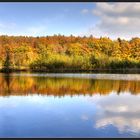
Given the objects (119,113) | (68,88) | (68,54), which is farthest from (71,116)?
(68,54)

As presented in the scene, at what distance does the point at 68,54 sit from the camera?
47375 mm

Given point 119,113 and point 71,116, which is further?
point 119,113

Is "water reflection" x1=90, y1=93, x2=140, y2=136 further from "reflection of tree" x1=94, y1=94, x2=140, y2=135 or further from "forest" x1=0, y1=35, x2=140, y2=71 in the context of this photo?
"forest" x1=0, y1=35, x2=140, y2=71

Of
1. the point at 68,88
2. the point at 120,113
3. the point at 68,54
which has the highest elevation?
the point at 68,54

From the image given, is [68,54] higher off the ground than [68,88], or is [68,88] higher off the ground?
[68,54]

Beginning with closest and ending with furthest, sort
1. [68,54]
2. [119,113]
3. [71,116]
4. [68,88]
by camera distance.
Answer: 1. [71,116]
2. [119,113]
3. [68,88]
4. [68,54]

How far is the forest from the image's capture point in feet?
108

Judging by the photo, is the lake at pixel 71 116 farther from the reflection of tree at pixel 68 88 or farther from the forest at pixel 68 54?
the forest at pixel 68 54

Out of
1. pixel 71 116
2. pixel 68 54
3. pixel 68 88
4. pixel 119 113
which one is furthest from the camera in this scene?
pixel 68 54

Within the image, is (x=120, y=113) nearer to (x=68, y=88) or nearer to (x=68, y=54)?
(x=68, y=88)

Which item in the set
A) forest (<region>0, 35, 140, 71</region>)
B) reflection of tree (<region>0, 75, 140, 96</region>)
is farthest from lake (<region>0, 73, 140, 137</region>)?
forest (<region>0, 35, 140, 71</region>)

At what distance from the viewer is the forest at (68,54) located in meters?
32.8

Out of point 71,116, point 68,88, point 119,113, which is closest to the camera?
point 71,116

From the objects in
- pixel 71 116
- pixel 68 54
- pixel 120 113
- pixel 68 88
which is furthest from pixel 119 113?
pixel 68 54
